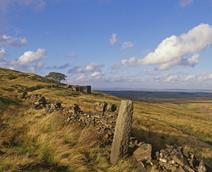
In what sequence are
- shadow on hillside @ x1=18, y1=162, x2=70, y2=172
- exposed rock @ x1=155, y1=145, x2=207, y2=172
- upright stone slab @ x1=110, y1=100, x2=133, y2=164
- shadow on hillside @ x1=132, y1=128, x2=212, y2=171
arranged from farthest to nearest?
1. shadow on hillside @ x1=132, y1=128, x2=212, y2=171
2. upright stone slab @ x1=110, y1=100, x2=133, y2=164
3. exposed rock @ x1=155, y1=145, x2=207, y2=172
4. shadow on hillside @ x1=18, y1=162, x2=70, y2=172

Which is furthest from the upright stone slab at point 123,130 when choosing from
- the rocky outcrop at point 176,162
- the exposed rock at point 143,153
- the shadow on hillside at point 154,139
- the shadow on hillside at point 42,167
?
the shadow on hillside at point 42,167

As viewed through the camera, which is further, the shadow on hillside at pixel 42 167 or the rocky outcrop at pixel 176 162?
the rocky outcrop at pixel 176 162

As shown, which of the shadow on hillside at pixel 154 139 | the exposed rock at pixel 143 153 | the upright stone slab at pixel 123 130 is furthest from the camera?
the shadow on hillside at pixel 154 139

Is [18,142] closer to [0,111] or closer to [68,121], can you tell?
[68,121]

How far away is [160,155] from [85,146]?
2.85 meters

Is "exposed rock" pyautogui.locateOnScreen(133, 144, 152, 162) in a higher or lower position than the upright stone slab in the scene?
lower

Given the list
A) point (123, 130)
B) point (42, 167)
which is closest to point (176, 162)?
point (123, 130)

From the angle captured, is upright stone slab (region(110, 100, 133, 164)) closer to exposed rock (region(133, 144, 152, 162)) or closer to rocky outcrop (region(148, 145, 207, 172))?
exposed rock (region(133, 144, 152, 162))

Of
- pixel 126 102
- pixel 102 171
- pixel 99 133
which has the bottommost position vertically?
pixel 102 171

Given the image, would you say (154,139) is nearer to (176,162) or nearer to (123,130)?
(176,162)

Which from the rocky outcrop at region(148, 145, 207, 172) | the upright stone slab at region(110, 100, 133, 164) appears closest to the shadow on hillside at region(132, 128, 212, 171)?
the rocky outcrop at region(148, 145, 207, 172)

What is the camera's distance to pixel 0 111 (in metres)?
20.9

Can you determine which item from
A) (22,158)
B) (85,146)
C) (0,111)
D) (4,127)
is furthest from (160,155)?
(0,111)

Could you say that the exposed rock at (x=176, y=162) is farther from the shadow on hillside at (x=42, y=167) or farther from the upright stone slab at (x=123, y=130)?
the shadow on hillside at (x=42, y=167)
